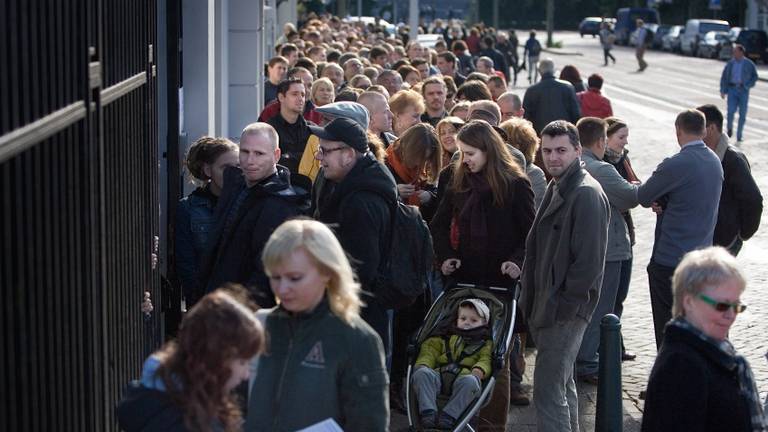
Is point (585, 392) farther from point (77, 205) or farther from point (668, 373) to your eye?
point (77, 205)

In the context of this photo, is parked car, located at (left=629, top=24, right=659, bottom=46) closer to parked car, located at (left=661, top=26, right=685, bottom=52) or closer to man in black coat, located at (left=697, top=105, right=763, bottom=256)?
parked car, located at (left=661, top=26, right=685, bottom=52)

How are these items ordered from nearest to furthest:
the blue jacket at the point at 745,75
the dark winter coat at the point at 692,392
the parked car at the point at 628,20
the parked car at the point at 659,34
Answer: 1. the dark winter coat at the point at 692,392
2. the blue jacket at the point at 745,75
3. the parked car at the point at 659,34
4. the parked car at the point at 628,20

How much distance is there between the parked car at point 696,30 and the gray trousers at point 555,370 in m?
60.1

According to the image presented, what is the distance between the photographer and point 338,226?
21.0 ft

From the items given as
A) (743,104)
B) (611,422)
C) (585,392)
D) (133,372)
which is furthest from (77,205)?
(743,104)

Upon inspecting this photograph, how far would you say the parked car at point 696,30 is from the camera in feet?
215

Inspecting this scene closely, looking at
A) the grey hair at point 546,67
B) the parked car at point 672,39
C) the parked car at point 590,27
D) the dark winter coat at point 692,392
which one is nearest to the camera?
the dark winter coat at point 692,392

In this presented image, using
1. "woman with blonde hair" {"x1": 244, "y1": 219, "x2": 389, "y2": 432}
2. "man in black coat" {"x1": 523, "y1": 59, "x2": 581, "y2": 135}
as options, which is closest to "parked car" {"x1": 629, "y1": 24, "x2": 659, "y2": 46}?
"man in black coat" {"x1": 523, "y1": 59, "x2": 581, "y2": 135}

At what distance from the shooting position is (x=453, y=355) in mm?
7480

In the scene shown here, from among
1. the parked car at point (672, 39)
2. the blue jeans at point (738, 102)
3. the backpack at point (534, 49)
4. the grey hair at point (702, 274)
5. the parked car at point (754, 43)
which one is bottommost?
the parked car at point (672, 39)

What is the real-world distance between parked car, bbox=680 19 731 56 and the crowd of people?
55612 mm

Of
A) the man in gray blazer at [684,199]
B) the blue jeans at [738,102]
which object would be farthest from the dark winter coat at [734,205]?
the blue jeans at [738,102]

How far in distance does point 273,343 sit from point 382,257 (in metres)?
2.39

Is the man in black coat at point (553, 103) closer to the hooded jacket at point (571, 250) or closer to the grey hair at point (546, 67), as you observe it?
the grey hair at point (546, 67)
